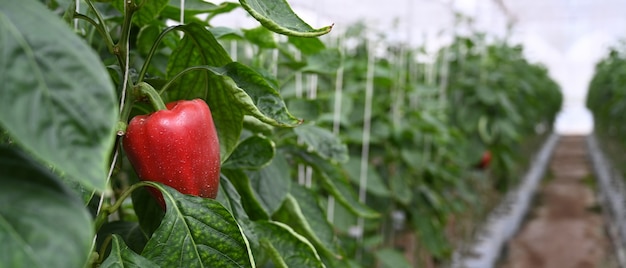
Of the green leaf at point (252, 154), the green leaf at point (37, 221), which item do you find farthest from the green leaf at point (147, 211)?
the green leaf at point (37, 221)

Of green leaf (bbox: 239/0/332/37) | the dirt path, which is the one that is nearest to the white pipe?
the dirt path

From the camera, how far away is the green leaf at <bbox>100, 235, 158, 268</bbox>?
0.54 m

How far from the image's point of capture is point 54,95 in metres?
0.35

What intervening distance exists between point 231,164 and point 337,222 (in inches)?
39.5

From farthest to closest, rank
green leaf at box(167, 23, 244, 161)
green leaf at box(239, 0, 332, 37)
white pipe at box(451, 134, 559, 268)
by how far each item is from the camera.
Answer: white pipe at box(451, 134, 559, 268), green leaf at box(167, 23, 244, 161), green leaf at box(239, 0, 332, 37)

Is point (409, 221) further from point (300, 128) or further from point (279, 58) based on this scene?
point (300, 128)

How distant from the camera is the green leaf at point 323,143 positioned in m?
1.14

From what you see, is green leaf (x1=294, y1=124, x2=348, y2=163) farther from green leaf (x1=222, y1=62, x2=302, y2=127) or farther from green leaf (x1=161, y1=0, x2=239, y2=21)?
green leaf (x1=222, y1=62, x2=302, y2=127)

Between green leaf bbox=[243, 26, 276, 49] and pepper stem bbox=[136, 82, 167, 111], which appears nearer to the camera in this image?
pepper stem bbox=[136, 82, 167, 111]

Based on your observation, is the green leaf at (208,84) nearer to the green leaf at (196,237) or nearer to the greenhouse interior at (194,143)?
the greenhouse interior at (194,143)

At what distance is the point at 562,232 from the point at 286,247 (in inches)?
180

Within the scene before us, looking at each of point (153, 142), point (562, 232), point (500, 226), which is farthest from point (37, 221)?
point (562, 232)

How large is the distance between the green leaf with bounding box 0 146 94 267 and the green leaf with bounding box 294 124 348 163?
773mm

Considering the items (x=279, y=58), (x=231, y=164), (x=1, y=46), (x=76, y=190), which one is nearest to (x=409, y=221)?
(x=279, y=58)
